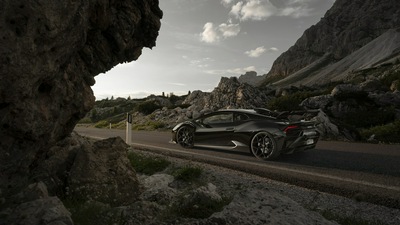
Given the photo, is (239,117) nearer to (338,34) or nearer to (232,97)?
(232,97)

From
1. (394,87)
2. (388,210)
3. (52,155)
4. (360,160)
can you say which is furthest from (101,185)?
(394,87)

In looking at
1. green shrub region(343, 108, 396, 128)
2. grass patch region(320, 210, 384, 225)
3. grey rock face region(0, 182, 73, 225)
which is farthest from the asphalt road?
green shrub region(343, 108, 396, 128)

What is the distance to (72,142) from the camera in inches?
178

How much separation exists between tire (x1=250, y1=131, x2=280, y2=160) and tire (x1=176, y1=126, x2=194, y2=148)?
7.00 feet

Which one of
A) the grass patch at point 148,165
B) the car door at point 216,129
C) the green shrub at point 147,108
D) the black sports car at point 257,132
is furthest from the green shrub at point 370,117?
the green shrub at point 147,108

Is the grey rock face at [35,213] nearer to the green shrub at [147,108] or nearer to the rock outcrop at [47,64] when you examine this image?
the rock outcrop at [47,64]

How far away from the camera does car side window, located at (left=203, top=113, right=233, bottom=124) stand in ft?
25.4

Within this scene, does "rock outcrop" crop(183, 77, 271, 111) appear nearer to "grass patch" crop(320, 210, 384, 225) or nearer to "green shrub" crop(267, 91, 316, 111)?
"green shrub" crop(267, 91, 316, 111)

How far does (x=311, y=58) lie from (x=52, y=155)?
162 m

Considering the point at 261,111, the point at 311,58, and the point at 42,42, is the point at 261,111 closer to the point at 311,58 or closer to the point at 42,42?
the point at 42,42

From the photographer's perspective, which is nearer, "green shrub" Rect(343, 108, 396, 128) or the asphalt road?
the asphalt road

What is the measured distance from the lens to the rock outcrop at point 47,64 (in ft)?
8.14

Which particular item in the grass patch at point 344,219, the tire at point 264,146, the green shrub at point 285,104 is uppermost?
the green shrub at point 285,104

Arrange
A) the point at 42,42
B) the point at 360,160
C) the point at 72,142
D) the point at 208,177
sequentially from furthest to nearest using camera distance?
the point at 360,160
the point at 208,177
the point at 72,142
the point at 42,42
